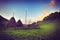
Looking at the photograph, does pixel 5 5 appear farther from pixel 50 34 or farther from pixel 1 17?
pixel 50 34

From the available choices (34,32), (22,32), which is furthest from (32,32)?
(22,32)

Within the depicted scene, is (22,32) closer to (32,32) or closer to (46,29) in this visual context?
(32,32)

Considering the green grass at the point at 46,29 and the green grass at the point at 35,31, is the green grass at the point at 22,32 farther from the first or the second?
the green grass at the point at 46,29

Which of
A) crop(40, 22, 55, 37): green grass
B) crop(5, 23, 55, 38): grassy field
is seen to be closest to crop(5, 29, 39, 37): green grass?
crop(5, 23, 55, 38): grassy field

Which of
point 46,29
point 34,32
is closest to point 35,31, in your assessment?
point 34,32

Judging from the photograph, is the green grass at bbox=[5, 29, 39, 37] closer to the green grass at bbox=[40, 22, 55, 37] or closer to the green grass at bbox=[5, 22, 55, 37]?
the green grass at bbox=[5, 22, 55, 37]

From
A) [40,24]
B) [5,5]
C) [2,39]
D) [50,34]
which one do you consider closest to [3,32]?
[2,39]

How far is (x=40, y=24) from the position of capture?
3.34m

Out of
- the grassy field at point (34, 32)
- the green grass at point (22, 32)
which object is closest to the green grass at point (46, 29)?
the grassy field at point (34, 32)

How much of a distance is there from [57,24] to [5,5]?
50.0 inches

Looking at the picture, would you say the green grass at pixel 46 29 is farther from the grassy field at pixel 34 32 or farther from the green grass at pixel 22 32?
the green grass at pixel 22 32

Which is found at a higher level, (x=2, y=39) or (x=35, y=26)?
(x=35, y=26)

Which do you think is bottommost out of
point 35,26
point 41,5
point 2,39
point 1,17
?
point 2,39

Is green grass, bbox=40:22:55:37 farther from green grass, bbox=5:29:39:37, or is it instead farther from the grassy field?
green grass, bbox=5:29:39:37
